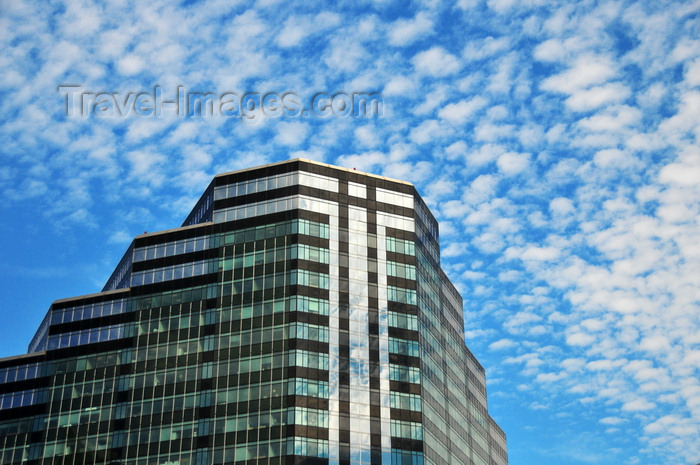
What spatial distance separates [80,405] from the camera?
128 meters

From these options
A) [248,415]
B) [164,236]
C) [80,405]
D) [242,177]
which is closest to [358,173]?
[242,177]

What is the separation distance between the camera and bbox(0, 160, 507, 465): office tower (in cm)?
12038

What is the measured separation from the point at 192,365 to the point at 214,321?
6654mm

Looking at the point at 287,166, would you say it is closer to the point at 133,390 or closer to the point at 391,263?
the point at 391,263

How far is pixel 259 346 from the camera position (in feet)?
406

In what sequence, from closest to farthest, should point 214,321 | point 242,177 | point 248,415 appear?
point 248,415 < point 214,321 < point 242,177

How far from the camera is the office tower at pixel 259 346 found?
395ft

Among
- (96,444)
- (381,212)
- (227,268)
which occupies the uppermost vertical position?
(381,212)

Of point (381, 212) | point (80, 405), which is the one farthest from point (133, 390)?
point (381, 212)

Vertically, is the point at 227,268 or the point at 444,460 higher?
the point at 227,268

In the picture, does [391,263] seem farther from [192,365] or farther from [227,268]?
[192,365]

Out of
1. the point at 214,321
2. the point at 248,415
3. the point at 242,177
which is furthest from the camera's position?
the point at 242,177

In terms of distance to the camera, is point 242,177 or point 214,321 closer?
point 214,321

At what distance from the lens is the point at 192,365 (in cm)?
12550
